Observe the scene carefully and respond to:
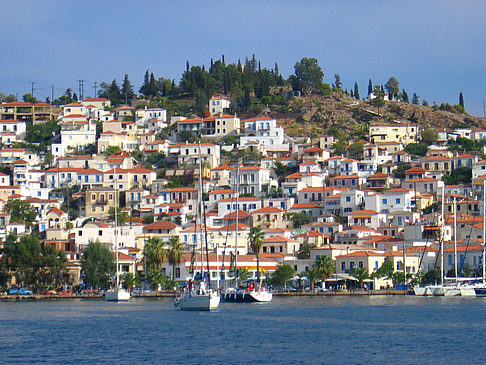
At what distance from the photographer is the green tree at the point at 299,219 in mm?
113562

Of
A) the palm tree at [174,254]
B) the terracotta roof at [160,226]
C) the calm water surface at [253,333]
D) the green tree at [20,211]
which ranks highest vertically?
the green tree at [20,211]

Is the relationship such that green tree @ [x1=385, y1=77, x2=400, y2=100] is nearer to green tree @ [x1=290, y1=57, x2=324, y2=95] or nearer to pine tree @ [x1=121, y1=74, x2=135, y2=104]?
green tree @ [x1=290, y1=57, x2=324, y2=95]

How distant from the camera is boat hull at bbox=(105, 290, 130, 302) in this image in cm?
8738

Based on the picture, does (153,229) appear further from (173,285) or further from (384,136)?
(384,136)

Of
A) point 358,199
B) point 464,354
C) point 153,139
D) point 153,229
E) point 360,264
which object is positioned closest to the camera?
point 464,354

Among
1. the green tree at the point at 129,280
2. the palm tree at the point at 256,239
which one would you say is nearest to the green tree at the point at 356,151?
the palm tree at the point at 256,239

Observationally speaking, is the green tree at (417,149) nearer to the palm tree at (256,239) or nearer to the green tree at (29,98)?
the palm tree at (256,239)

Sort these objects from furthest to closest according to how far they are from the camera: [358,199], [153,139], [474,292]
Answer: [153,139], [358,199], [474,292]

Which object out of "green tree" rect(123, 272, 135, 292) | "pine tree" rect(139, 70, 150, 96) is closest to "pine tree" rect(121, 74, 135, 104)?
"pine tree" rect(139, 70, 150, 96)

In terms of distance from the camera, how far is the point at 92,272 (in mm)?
96438

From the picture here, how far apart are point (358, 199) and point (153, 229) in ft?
83.6

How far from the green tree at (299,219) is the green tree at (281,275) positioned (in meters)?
20.1

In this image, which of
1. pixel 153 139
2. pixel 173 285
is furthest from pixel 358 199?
pixel 153 139

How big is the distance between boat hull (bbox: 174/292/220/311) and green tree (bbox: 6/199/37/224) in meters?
49.1
